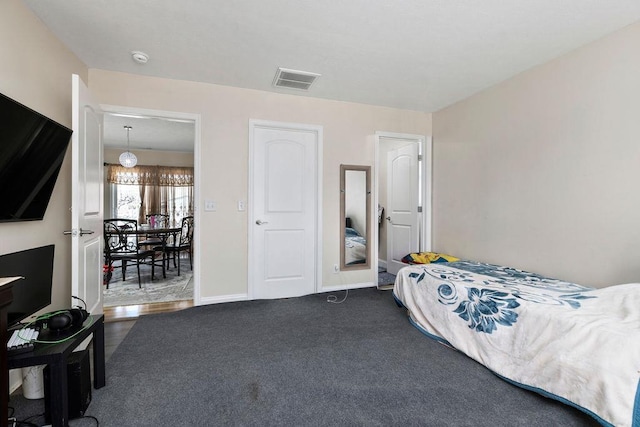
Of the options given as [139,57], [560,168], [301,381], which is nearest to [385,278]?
[560,168]

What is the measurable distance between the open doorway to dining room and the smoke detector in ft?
1.65

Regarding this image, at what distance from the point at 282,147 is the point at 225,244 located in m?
1.32

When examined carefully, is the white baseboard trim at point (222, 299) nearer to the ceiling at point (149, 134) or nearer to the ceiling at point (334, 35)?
the ceiling at point (334, 35)

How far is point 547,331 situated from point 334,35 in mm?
2528

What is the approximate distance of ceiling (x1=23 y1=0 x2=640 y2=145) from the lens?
204 cm

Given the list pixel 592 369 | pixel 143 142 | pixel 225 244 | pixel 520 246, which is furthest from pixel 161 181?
pixel 592 369

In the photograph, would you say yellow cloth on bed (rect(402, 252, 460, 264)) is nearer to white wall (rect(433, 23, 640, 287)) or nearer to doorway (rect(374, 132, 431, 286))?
white wall (rect(433, 23, 640, 287))

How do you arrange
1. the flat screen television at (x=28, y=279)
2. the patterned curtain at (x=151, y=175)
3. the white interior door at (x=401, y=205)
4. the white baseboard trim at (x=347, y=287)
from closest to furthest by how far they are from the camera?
1. the flat screen television at (x=28, y=279)
2. the white baseboard trim at (x=347, y=287)
3. the white interior door at (x=401, y=205)
4. the patterned curtain at (x=151, y=175)

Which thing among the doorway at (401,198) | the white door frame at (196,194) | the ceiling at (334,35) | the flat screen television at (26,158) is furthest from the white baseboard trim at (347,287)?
the flat screen television at (26,158)

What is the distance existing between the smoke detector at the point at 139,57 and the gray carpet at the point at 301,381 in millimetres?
2444

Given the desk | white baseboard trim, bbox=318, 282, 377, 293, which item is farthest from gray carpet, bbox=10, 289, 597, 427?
white baseboard trim, bbox=318, 282, 377, 293

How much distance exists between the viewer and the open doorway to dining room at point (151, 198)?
3.44 metres

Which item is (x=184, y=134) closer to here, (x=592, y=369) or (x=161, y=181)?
(x=161, y=181)

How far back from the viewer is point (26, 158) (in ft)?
5.54
